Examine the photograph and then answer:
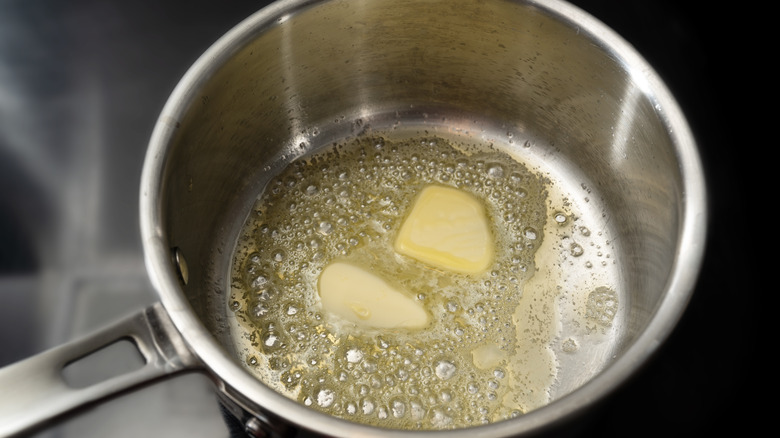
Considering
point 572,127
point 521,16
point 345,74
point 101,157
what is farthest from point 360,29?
point 101,157

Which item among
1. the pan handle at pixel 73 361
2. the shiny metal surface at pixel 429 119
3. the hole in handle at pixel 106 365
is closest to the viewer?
the pan handle at pixel 73 361

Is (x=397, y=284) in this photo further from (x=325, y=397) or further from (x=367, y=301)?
(x=325, y=397)

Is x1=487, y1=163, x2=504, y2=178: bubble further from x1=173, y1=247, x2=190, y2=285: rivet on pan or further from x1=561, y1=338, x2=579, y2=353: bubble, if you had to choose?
x1=173, y1=247, x2=190, y2=285: rivet on pan

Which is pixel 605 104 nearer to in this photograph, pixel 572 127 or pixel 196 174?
pixel 572 127

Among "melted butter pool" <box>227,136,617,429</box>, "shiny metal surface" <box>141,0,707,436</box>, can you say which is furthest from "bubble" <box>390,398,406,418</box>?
"shiny metal surface" <box>141,0,707,436</box>

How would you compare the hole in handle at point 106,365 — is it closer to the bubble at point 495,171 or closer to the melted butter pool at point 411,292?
the melted butter pool at point 411,292

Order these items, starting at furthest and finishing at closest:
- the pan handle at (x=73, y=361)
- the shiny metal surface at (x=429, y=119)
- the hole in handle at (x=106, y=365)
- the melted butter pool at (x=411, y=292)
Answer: the hole in handle at (x=106, y=365), the melted butter pool at (x=411, y=292), the shiny metal surface at (x=429, y=119), the pan handle at (x=73, y=361)

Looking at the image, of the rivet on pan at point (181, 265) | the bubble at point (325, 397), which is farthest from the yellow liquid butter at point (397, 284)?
the rivet on pan at point (181, 265)
